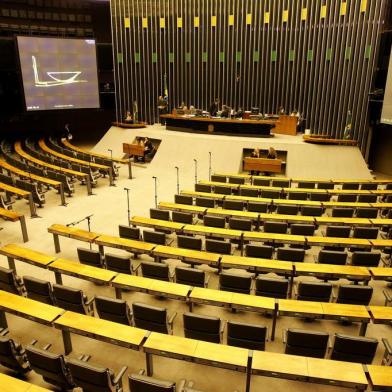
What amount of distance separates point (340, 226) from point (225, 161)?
6.85m

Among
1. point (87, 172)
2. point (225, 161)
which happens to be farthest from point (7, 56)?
point (225, 161)

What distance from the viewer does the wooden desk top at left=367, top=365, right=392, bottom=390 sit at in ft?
11.0

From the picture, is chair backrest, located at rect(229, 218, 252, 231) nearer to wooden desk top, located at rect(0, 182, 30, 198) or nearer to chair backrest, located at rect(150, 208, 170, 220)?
chair backrest, located at rect(150, 208, 170, 220)

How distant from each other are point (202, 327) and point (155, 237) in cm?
281

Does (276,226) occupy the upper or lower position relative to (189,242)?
upper

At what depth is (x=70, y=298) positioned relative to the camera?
16.2ft

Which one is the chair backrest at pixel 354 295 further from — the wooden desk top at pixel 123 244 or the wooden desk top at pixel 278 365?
the wooden desk top at pixel 123 244

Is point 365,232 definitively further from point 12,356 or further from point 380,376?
point 12,356

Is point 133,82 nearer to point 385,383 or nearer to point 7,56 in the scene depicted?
point 7,56

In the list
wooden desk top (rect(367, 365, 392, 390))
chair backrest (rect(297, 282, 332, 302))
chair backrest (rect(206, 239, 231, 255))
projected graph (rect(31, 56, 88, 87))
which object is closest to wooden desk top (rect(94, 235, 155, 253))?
chair backrest (rect(206, 239, 231, 255))

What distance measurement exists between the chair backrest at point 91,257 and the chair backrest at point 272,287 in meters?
2.66

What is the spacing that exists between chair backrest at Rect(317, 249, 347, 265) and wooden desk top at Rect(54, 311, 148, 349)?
3387 mm

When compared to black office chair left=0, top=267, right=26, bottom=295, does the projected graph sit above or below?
above

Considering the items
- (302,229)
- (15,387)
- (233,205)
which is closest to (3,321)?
(15,387)
